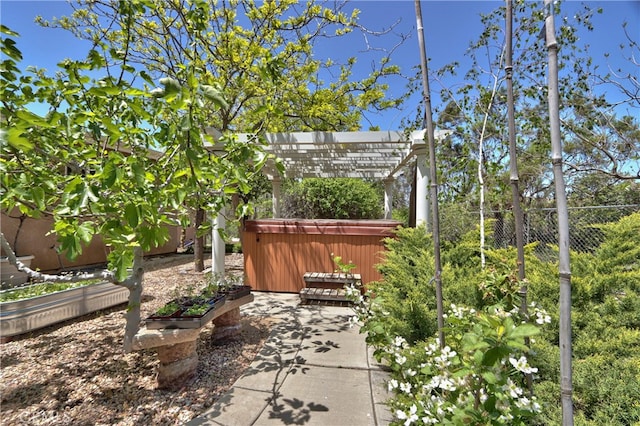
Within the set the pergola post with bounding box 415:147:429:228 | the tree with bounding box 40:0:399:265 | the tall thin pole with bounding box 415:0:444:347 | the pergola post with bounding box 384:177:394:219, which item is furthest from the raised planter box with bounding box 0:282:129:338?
the pergola post with bounding box 384:177:394:219

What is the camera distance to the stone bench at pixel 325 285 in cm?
445

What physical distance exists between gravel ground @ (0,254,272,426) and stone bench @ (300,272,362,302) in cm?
110

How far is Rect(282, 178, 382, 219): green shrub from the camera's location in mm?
10633

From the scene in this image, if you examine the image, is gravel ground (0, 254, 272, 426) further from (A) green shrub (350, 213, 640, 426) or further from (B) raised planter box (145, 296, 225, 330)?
(A) green shrub (350, 213, 640, 426)

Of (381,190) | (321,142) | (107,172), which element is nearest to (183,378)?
(107,172)

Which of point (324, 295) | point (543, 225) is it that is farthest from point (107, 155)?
point (543, 225)

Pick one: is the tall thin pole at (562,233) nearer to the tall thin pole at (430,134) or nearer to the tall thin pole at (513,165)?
the tall thin pole at (513,165)

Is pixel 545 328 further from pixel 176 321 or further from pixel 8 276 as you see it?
pixel 8 276

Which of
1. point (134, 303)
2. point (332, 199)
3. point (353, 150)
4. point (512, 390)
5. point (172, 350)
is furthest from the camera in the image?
point (332, 199)

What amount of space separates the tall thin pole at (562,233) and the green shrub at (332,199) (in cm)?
966

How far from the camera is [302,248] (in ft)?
17.4

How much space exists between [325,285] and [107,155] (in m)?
3.88

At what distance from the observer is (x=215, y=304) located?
2742 millimetres

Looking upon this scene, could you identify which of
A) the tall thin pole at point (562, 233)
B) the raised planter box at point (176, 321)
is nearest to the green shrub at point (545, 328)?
the tall thin pole at point (562, 233)
